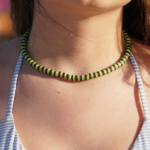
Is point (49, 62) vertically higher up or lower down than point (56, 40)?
lower down

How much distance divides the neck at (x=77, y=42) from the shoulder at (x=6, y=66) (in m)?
0.16

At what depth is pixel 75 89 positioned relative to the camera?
1.20 m

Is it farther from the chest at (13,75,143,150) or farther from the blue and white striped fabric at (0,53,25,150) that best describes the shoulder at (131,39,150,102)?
the blue and white striped fabric at (0,53,25,150)

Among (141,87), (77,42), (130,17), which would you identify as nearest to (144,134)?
(141,87)

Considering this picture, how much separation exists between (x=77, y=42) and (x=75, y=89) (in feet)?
0.81

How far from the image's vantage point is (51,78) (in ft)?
4.06

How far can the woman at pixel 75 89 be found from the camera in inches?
42.4

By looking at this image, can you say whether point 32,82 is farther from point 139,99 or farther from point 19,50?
point 139,99

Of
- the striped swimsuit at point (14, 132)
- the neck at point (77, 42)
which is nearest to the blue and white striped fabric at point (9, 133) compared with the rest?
the striped swimsuit at point (14, 132)

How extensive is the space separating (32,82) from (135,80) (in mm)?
550

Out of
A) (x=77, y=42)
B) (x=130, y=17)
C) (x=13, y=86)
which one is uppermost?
(x=130, y=17)

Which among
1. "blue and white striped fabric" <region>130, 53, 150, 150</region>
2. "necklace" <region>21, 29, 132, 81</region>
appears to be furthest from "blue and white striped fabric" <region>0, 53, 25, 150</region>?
"blue and white striped fabric" <region>130, 53, 150, 150</region>

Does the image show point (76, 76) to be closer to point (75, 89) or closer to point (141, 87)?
point (75, 89)

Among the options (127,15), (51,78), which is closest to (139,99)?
(51,78)
